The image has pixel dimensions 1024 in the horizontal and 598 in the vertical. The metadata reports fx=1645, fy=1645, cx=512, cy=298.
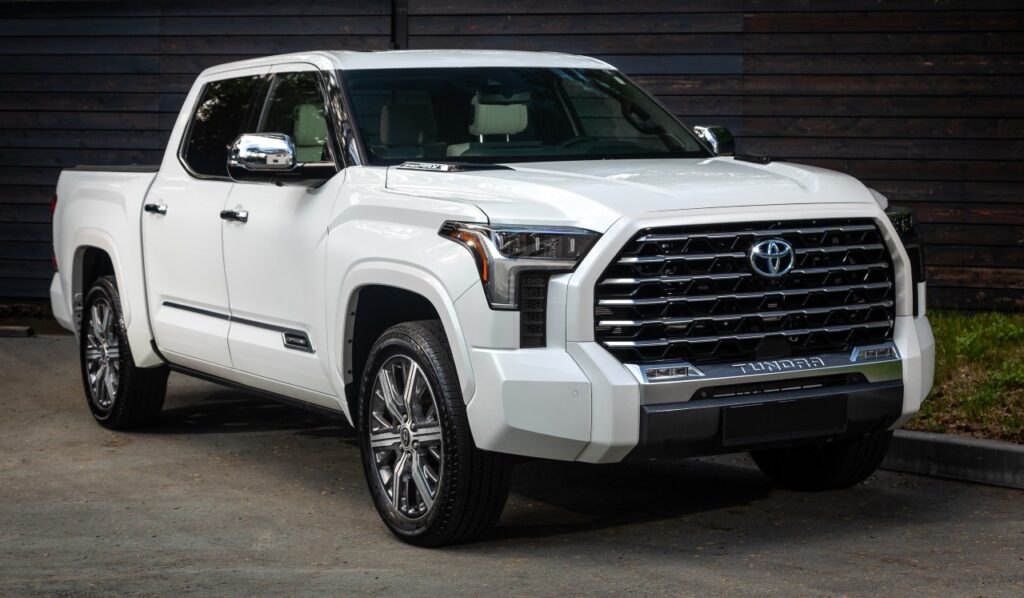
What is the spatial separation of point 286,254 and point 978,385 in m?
3.74

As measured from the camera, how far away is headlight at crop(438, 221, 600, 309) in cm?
563

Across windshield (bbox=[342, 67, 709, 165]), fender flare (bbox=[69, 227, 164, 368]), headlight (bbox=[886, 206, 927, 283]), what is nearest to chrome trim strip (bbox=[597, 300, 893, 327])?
headlight (bbox=[886, 206, 927, 283])

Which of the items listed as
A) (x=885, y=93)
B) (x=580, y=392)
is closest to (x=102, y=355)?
(x=580, y=392)

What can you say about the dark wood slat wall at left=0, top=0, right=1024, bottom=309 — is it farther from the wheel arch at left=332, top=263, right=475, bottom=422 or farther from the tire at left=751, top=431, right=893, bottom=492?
the wheel arch at left=332, top=263, right=475, bottom=422

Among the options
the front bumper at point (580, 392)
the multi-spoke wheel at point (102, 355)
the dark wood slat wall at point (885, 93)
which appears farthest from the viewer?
the dark wood slat wall at point (885, 93)

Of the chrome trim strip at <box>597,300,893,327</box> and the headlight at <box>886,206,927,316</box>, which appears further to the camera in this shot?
the headlight at <box>886,206,927,316</box>

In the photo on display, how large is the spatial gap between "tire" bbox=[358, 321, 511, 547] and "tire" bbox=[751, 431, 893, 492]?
5.09 feet

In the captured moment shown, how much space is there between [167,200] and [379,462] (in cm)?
231

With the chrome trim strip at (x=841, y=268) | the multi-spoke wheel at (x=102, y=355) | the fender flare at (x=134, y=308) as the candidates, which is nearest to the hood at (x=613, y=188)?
the chrome trim strip at (x=841, y=268)

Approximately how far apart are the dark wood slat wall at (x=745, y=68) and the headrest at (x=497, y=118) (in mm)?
6418

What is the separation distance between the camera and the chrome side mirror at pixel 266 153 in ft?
22.1

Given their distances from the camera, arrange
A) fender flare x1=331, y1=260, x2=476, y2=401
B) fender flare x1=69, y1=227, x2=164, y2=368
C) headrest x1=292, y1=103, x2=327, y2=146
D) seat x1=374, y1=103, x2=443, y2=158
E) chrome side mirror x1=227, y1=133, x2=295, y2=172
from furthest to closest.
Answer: fender flare x1=69, y1=227, x2=164, y2=368 → headrest x1=292, y1=103, x2=327, y2=146 → seat x1=374, y1=103, x2=443, y2=158 → chrome side mirror x1=227, y1=133, x2=295, y2=172 → fender flare x1=331, y1=260, x2=476, y2=401

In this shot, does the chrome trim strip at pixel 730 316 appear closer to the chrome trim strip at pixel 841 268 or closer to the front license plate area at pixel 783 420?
the chrome trim strip at pixel 841 268

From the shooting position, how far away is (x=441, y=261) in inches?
231
